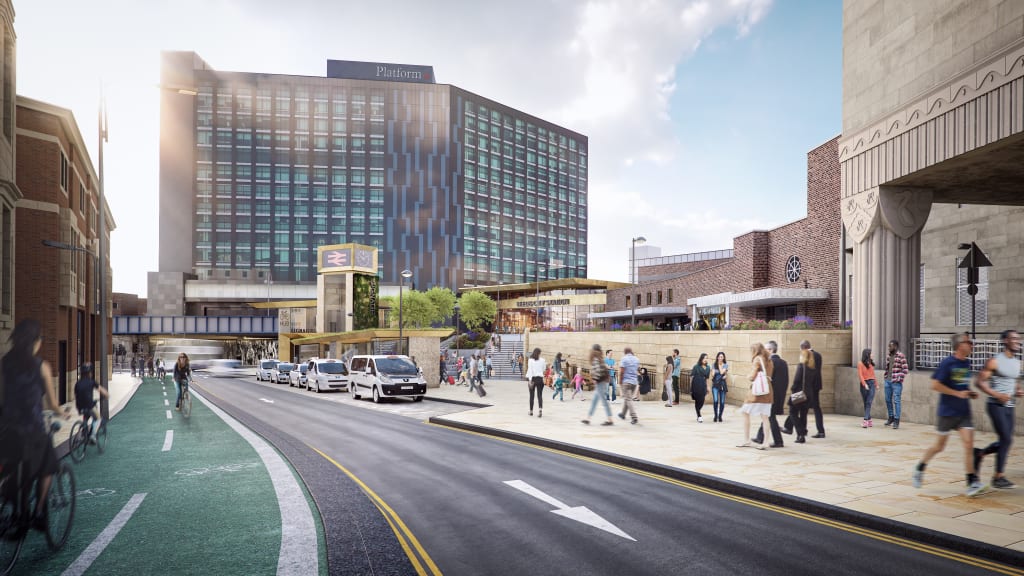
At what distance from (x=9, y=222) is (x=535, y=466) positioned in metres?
16.4

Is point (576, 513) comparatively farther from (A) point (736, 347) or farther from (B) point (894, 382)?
(A) point (736, 347)

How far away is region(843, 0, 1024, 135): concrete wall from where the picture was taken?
1232 centimetres

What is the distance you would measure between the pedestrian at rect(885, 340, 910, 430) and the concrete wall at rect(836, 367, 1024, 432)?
64 centimetres

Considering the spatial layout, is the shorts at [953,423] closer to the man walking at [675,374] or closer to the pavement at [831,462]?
the pavement at [831,462]

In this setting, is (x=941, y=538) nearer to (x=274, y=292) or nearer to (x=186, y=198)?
(x=274, y=292)

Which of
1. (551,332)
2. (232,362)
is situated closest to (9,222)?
(551,332)

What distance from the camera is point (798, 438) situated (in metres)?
11.5

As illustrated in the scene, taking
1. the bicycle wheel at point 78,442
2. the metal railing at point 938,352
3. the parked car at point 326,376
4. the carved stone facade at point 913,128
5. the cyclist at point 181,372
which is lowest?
the parked car at point 326,376

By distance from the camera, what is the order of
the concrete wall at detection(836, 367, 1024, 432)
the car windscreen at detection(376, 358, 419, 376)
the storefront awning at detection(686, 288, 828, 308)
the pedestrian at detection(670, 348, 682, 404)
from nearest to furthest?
the concrete wall at detection(836, 367, 1024, 432) < the pedestrian at detection(670, 348, 682, 404) < the car windscreen at detection(376, 358, 419, 376) < the storefront awning at detection(686, 288, 828, 308)

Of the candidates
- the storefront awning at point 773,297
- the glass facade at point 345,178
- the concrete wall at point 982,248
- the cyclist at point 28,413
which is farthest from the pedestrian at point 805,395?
the glass facade at point 345,178

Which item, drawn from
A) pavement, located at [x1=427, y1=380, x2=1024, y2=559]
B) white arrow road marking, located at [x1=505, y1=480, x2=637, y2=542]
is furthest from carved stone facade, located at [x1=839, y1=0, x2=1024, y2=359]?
white arrow road marking, located at [x1=505, y1=480, x2=637, y2=542]

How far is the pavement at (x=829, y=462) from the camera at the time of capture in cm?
662

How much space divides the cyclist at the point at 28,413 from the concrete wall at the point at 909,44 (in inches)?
667

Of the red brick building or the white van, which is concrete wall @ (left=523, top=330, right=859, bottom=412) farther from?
the white van
